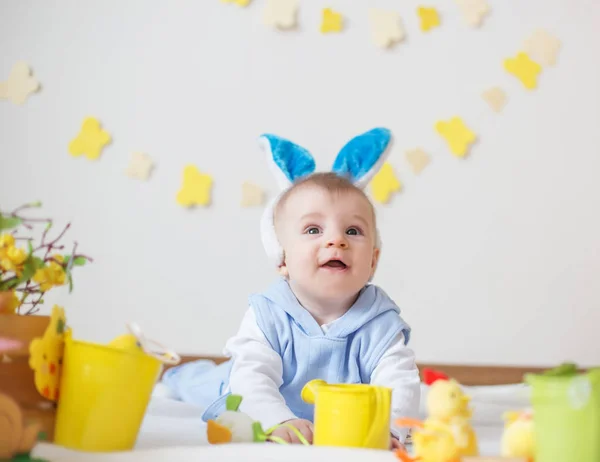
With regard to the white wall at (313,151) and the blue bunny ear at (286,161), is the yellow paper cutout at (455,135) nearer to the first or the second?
the white wall at (313,151)

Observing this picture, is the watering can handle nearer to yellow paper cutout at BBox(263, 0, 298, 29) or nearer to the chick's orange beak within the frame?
the chick's orange beak

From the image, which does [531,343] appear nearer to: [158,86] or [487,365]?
[487,365]

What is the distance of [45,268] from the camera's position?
0.84 meters

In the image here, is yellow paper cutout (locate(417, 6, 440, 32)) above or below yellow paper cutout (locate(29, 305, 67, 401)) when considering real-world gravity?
above

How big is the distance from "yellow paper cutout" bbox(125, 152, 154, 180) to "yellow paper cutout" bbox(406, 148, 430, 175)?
0.76 m

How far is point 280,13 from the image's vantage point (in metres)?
2.38

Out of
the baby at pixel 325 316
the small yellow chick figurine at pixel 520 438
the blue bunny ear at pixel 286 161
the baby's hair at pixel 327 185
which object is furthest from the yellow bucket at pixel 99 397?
the blue bunny ear at pixel 286 161

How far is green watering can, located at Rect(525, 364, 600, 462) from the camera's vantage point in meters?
0.58

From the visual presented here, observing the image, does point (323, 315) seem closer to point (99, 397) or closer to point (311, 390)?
point (311, 390)

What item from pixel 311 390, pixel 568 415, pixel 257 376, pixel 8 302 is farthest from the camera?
pixel 257 376

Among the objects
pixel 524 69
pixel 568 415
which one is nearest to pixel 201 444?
pixel 568 415

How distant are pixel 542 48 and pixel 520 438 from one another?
1.93 m

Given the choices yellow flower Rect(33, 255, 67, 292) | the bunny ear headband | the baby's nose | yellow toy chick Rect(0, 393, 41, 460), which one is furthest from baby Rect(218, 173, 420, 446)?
yellow toy chick Rect(0, 393, 41, 460)

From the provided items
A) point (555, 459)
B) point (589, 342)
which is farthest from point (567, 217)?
point (555, 459)
